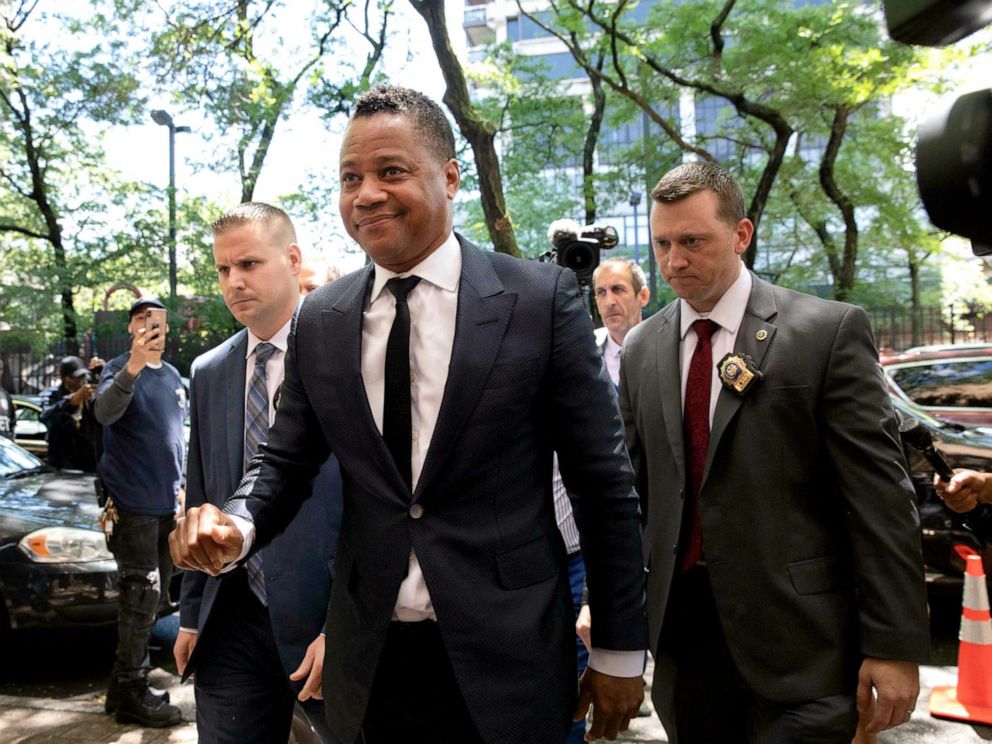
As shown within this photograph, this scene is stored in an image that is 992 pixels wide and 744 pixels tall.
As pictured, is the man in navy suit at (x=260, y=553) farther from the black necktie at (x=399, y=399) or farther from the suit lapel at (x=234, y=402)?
the black necktie at (x=399, y=399)

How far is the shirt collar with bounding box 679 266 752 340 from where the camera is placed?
2744mm

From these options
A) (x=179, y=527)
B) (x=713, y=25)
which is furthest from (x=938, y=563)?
(x=713, y=25)

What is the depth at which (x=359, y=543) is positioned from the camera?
1986 millimetres

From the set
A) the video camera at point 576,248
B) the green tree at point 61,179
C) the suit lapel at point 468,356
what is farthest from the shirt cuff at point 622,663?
the green tree at point 61,179

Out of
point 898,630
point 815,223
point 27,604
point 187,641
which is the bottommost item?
point 27,604

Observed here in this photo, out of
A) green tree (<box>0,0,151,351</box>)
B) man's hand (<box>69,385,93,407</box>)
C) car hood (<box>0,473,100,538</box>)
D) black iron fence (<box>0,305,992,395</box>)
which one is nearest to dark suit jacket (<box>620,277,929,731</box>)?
car hood (<box>0,473,100,538</box>)

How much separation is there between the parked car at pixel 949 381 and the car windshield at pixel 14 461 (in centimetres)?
709

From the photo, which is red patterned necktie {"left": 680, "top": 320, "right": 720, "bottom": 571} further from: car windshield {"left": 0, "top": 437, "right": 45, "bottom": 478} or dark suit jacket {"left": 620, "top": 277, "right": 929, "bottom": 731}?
car windshield {"left": 0, "top": 437, "right": 45, "bottom": 478}

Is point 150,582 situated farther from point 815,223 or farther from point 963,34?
point 815,223

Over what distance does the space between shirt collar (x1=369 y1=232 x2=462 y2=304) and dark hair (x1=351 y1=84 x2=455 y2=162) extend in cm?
21

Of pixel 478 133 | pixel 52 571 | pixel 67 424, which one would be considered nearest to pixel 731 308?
pixel 52 571

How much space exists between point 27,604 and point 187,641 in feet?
10.3

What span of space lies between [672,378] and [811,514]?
0.58 meters

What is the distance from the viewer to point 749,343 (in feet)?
8.57
